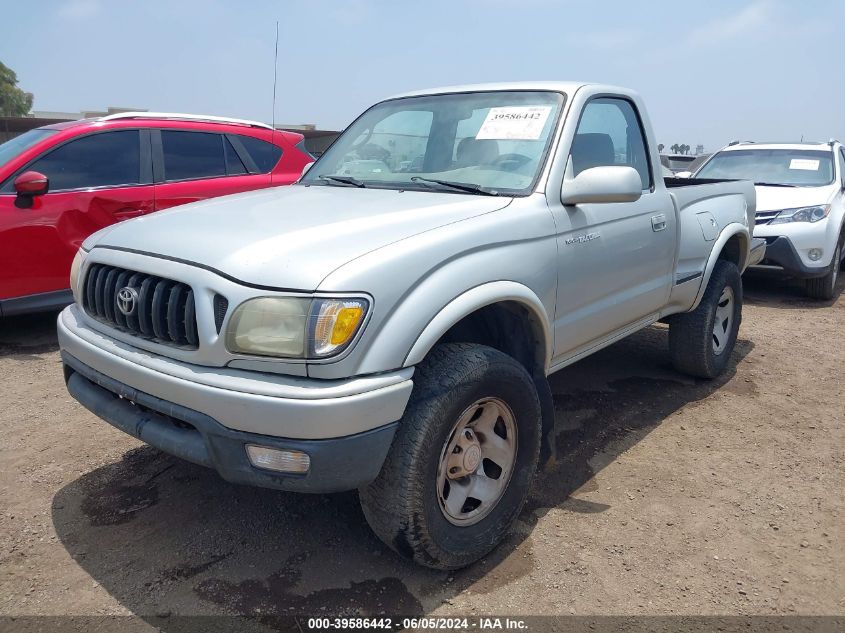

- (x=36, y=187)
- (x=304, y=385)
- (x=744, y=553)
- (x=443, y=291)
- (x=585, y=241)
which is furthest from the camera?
(x=36, y=187)

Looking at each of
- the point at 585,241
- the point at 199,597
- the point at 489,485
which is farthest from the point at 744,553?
the point at 199,597

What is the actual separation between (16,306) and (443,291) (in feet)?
13.2

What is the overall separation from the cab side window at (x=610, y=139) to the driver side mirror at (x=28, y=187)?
3889 mm

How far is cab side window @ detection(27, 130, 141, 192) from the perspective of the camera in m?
5.26

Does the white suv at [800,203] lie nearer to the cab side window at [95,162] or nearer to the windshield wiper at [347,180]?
the windshield wiper at [347,180]

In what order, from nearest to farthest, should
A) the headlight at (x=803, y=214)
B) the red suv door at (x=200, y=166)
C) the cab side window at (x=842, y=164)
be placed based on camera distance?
the red suv door at (x=200, y=166) → the headlight at (x=803, y=214) → the cab side window at (x=842, y=164)

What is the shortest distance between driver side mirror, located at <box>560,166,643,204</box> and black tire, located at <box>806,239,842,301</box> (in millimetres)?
5503

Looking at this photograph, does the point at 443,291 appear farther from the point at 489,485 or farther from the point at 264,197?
the point at 264,197

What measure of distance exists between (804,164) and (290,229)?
24.9ft

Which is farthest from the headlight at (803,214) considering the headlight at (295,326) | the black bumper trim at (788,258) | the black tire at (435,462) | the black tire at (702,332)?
the headlight at (295,326)

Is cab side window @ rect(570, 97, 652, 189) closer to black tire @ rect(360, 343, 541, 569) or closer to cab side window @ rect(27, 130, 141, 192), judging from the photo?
black tire @ rect(360, 343, 541, 569)

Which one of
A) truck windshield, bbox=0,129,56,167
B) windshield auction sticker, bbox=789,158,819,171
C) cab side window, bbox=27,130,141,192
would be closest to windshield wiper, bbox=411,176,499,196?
cab side window, bbox=27,130,141,192

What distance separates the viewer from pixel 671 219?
3.85 metres

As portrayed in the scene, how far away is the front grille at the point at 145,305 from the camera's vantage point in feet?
7.49
